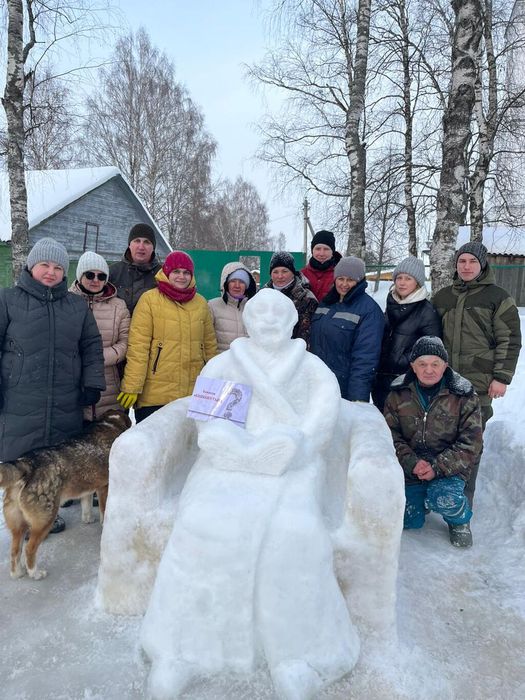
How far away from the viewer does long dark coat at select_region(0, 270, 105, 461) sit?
9.81ft

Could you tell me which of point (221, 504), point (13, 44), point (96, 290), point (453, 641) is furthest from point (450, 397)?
point (13, 44)

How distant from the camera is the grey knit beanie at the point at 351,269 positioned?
3.49 meters

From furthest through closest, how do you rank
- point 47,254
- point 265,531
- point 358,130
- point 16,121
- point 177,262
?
point 358,130
point 16,121
point 177,262
point 47,254
point 265,531

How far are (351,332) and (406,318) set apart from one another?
0.43m

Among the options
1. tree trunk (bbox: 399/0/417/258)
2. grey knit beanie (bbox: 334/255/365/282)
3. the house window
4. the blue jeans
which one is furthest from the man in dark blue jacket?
the house window

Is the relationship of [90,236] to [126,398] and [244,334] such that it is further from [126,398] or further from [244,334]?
[126,398]

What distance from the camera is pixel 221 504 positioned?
2.17 m

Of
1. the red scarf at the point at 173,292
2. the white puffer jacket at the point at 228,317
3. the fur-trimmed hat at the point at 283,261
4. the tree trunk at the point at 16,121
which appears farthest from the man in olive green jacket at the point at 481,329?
the tree trunk at the point at 16,121

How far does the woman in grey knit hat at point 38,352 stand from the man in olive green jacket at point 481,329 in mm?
2572

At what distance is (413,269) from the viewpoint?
11.4 feet

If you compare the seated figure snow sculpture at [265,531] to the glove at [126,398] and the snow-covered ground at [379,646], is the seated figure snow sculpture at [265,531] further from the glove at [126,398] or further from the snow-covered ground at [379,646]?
the glove at [126,398]

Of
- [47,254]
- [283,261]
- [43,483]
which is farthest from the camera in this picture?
[283,261]

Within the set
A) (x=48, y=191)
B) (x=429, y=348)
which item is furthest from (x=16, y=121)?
(x=48, y=191)

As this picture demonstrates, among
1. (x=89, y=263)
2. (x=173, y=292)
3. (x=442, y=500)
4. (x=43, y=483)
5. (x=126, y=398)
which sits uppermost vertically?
(x=89, y=263)
